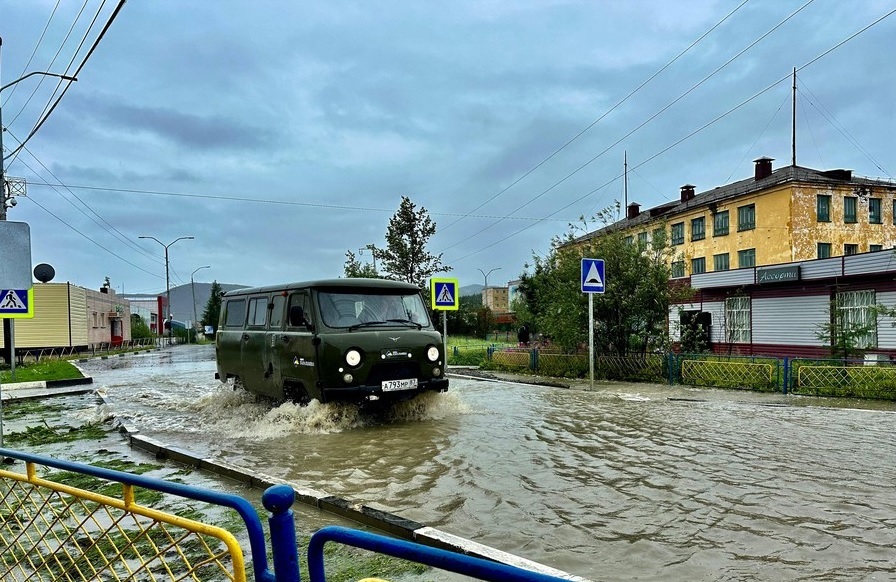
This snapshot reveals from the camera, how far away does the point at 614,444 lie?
8.46m

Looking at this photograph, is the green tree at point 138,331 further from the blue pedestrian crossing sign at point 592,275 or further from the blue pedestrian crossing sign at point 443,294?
the blue pedestrian crossing sign at point 592,275

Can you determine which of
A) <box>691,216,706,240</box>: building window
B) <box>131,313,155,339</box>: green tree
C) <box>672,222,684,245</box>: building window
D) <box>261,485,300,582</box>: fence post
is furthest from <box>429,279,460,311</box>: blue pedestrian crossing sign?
<box>131,313,155,339</box>: green tree

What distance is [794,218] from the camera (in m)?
37.2

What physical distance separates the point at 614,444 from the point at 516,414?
317 cm

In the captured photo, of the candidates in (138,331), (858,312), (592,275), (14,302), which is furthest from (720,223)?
(138,331)

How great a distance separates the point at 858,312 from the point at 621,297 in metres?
10.5

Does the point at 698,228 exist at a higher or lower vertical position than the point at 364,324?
higher

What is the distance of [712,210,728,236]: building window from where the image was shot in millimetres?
42438

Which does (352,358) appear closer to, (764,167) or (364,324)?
(364,324)

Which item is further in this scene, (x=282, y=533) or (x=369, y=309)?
(x=369, y=309)

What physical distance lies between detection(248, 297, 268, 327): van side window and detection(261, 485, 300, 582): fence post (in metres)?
9.52

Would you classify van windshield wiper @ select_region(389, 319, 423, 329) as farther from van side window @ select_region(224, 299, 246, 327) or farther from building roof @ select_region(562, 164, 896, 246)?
building roof @ select_region(562, 164, 896, 246)

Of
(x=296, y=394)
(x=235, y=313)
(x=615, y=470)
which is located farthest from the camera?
(x=235, y=313)

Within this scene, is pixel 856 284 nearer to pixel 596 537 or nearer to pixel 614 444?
pixel 614 444
